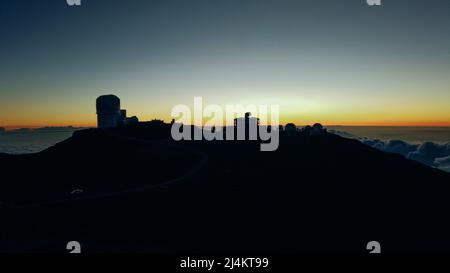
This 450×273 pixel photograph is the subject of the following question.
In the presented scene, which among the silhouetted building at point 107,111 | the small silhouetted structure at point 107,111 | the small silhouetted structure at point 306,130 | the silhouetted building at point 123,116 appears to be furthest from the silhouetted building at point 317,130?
the silhouetted building at point 107,111

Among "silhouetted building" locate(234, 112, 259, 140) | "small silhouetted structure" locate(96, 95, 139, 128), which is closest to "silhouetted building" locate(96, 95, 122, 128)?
"small silhouetted structure" locate(96, 95, 139, 128)

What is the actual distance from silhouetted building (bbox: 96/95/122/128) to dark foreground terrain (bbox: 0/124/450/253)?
18.7 metres

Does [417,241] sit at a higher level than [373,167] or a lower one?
lower

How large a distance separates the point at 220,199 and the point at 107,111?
5947 cm

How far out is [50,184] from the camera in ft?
170

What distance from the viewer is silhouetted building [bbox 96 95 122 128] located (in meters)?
83.0

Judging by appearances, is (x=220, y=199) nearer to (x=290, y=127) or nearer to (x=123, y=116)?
(x=290, y=127)

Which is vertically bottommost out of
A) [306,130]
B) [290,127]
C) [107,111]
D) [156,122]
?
[306,130]

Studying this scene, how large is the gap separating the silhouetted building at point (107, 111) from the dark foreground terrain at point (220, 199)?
61.2 feet

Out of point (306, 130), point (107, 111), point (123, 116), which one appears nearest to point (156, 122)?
point (123, 116)

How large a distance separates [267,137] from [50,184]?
45.7 m

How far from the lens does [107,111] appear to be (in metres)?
83.3
